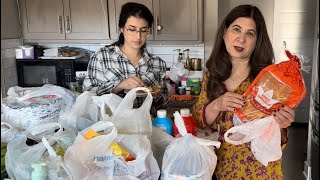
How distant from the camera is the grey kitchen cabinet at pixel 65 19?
2854 mm

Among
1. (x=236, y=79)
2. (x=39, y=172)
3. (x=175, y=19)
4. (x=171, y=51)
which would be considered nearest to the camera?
(x=39, y=172)

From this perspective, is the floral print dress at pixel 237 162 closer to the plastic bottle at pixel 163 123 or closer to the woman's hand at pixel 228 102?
the woman's hand at pixel 228 102

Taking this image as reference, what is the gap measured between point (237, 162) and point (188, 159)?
32 cm

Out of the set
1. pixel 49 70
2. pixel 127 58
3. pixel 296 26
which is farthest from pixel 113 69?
pixel 296 26

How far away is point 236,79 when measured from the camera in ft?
4.20

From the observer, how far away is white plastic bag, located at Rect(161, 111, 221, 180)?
3.11 feet

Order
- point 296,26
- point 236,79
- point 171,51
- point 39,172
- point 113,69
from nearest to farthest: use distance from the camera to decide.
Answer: point 39,172 → point 236,79 → point 113,69 → point 171,51 → point 296,26

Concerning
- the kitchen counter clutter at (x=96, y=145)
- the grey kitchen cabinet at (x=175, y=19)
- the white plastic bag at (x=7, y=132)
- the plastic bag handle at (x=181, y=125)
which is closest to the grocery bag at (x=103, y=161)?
the kitchen counter clutter at (x=96, y=145)

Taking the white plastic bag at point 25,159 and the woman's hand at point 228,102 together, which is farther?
the woman's hand at point 228,102

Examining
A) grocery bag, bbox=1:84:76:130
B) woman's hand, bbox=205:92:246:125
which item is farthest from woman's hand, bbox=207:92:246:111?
grocery bag, bbox=1:84:76:130

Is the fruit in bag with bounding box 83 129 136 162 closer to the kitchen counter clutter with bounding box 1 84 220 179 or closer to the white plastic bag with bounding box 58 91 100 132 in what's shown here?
the kitchen counter clutter with bounding box 1 84 220 179

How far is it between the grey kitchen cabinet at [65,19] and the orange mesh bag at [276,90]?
2.01 metres

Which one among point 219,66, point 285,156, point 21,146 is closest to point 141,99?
point 219,66

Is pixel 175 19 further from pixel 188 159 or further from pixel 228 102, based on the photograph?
pixel 188 159
